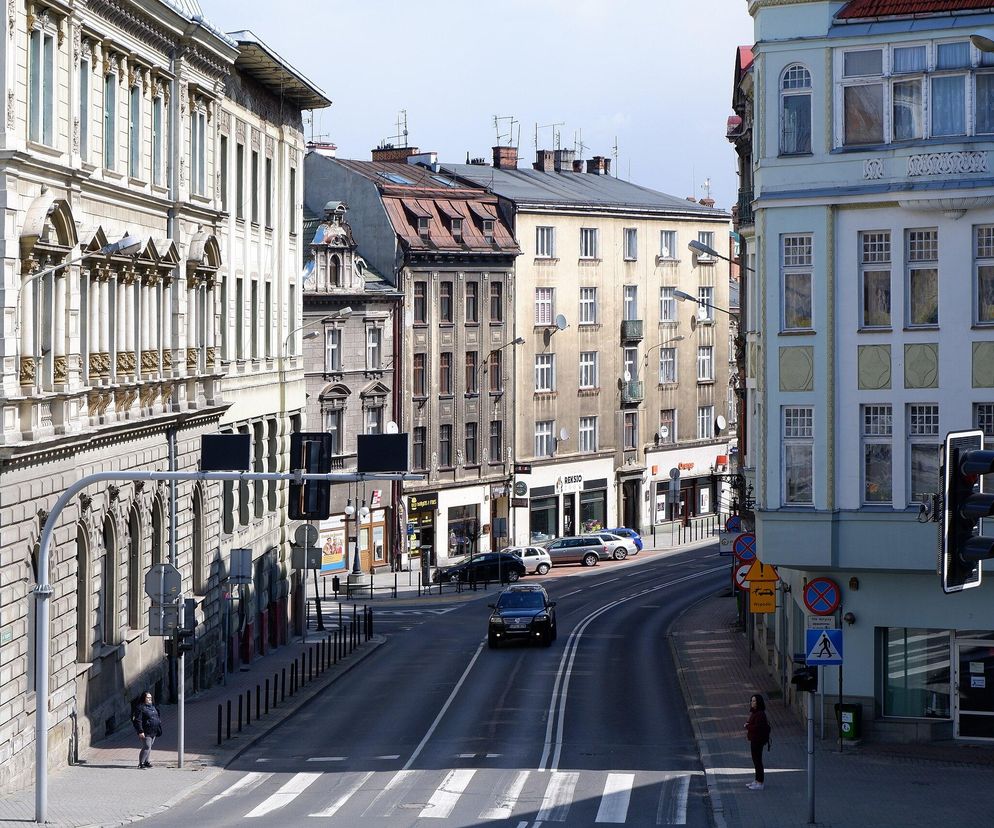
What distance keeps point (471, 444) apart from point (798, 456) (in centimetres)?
4665

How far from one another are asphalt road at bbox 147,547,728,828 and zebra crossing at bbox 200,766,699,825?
0.03 m

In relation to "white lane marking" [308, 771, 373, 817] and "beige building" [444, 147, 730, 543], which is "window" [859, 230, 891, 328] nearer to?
"white lane marking" [308, 771, 373, 817]

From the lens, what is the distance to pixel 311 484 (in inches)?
865

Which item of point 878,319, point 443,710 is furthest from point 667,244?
point 878,319

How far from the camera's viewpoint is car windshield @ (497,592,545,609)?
48281 mm

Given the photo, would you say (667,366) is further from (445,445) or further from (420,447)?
(420,447)

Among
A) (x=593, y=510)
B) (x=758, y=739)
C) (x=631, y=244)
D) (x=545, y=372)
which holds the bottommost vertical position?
(x=758, y=739)

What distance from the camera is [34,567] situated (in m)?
28.5

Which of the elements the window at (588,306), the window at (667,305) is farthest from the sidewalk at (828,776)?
the window at (667,305)

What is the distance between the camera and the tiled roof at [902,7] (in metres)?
30.0

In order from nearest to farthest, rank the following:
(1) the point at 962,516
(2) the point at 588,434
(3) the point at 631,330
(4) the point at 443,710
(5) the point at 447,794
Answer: (1) the point at 962,516
(5) the point at 447,794
(4) the point at 443,710
(2) the point at 588,434
(3) the point at 631,330

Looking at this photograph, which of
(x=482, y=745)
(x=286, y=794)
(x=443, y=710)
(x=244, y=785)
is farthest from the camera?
(x=443, y=710)

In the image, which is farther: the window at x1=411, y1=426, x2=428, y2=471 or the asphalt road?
the window at x1=411, y1=426, x2=428, y2=471

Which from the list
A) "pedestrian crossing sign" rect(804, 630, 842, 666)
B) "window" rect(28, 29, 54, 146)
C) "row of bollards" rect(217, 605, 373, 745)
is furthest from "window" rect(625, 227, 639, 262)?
"pedestrian crossing sign" rect(804, 630, 842, 666)
